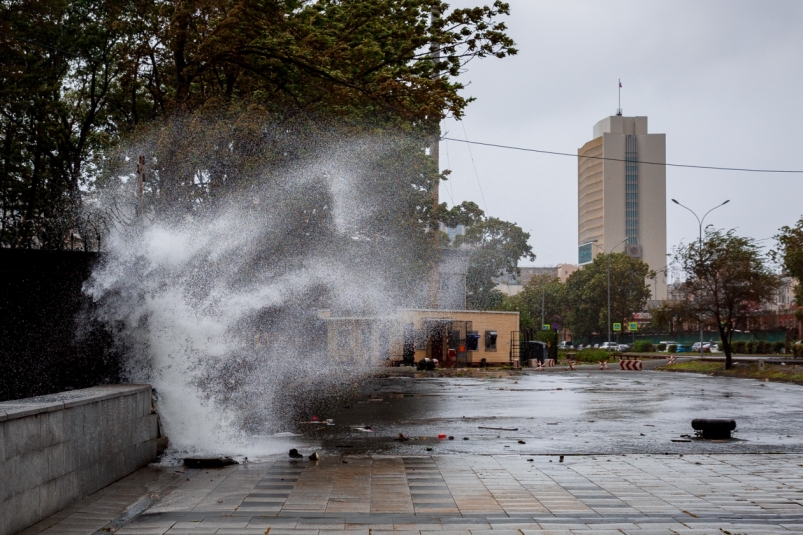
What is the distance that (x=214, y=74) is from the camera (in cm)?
2181

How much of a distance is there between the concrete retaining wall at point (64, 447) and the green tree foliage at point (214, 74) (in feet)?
25.9

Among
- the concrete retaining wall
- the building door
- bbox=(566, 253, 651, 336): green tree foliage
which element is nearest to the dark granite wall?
the concrete retaining wall

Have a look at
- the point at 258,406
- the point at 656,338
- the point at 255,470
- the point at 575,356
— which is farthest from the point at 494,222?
the point at 255,470

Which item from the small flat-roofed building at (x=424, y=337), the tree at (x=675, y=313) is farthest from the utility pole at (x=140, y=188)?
the tree at (x=675, y=313)

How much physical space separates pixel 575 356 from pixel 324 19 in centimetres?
4247

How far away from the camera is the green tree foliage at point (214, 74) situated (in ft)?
57.4

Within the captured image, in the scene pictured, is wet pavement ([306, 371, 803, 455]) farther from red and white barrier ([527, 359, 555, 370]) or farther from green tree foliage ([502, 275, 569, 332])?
green tree foliage ([502, 275, 569, 332])

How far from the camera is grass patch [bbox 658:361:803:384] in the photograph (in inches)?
1284

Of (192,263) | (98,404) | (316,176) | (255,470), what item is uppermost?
(316,176)

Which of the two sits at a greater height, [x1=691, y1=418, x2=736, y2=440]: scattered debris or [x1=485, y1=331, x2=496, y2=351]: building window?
[x1=485, y1=331, x2=496, y2=351]: building window

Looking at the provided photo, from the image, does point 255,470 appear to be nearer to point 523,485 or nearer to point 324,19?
point 523,485

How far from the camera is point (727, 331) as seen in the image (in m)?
42.2

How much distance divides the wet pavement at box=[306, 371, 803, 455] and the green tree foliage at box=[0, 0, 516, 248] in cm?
624

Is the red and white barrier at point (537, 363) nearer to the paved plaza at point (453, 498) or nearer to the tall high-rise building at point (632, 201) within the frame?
the paved plaza at point (453, 498)
